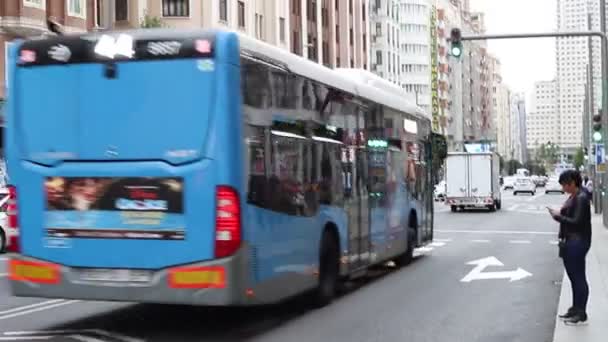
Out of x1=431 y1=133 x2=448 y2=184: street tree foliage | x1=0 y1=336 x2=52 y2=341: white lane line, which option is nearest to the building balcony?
x1=431 y1=133 x2=448 y2=184: street tree foliage

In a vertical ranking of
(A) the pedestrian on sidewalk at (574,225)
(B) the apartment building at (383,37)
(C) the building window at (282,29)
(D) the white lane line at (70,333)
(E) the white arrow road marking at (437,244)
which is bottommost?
(E) the white arrow road marking at (437,244)

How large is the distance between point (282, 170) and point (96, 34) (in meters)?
2.55

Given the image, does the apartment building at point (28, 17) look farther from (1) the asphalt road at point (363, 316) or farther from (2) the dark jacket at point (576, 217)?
(2) the dark jacket at point (576, 217)

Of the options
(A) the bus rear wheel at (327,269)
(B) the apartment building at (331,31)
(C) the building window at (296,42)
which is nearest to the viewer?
(A) the bus rear wheel at (327,269)

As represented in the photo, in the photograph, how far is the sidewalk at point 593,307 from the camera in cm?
941

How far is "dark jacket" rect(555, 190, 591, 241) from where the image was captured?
967cm

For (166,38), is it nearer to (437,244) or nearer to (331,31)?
(437,244)

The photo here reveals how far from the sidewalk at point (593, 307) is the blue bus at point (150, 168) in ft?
10.3

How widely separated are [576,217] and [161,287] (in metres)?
4.43

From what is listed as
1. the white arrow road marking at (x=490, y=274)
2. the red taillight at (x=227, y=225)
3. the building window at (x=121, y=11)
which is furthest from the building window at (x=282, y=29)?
the red taillight at (x=227, y=225)

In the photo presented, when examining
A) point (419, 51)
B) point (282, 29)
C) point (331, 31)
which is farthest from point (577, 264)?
point (419, 51)

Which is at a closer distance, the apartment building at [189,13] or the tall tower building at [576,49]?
the apartment building at [189,13]

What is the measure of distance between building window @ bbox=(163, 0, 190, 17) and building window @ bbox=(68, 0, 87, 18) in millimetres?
9526

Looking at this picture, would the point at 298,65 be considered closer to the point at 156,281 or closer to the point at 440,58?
the point at 156,281
